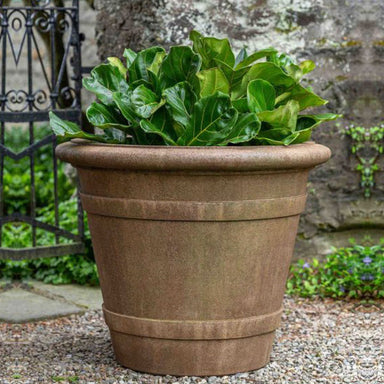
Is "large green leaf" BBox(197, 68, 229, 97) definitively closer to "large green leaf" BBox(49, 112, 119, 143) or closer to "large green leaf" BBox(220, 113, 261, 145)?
"large green leaf" BBox(220, 113, 261, 145)

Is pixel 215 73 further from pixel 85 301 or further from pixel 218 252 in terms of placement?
pixel 85 301

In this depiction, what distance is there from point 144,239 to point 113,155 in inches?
12.6

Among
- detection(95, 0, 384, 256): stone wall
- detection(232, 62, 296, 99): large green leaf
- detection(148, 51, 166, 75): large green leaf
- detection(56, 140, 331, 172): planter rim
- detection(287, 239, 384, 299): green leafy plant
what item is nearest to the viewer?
detection(56, 140, 331, 172): planter rim

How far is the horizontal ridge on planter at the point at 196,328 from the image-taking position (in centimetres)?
265

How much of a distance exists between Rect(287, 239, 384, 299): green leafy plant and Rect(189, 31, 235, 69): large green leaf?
1.60m

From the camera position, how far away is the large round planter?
2521mm

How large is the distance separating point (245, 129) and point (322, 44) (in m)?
1.64

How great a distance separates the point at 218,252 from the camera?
8.45ft

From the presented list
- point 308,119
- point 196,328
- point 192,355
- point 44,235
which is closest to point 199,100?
point 308,119

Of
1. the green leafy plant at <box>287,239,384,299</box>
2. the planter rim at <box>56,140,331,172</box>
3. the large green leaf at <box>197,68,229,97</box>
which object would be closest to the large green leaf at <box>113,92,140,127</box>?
the planter rim at <box>56,140,331,172</box>

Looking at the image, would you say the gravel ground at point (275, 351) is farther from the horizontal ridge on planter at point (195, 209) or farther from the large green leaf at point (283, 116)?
the large green leaf at point (283, 116)

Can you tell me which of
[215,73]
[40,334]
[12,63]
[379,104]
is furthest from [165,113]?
[12,63]

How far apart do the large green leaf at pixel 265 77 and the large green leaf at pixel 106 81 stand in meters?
0.44

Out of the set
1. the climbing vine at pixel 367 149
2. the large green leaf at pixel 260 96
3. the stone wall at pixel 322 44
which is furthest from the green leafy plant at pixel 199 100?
the climbing vine at pixel 367 149
